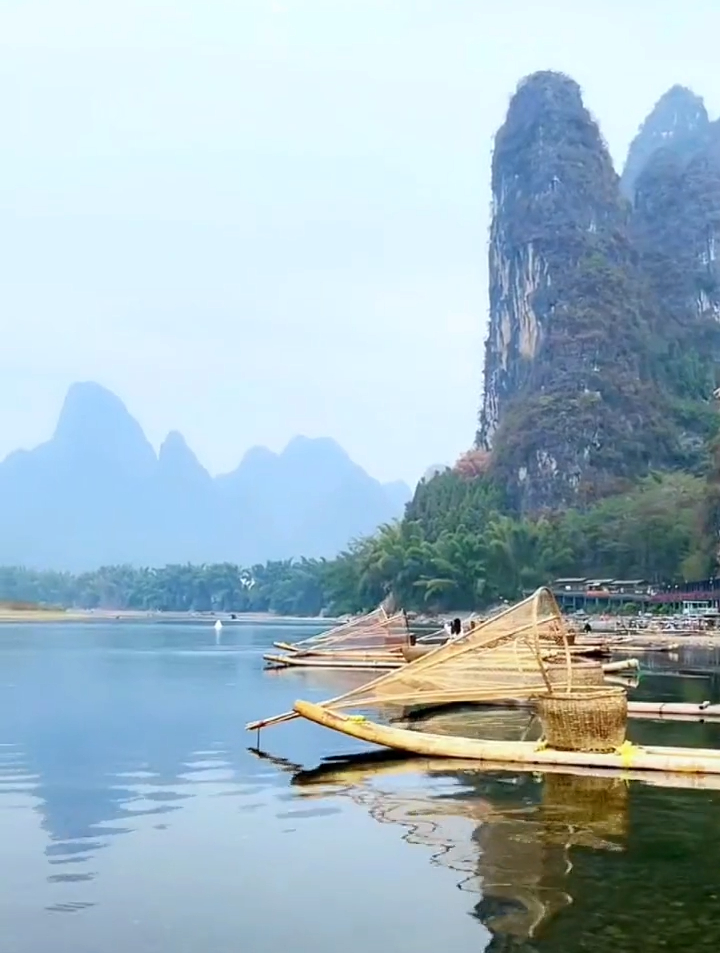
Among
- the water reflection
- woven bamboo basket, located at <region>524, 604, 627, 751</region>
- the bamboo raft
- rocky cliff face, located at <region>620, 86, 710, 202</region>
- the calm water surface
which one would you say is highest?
rocky cliff face, located at <region>620, 86, 710, 202</region>

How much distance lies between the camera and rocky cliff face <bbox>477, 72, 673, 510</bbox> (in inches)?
3647

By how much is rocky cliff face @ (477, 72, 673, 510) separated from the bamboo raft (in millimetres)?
77201

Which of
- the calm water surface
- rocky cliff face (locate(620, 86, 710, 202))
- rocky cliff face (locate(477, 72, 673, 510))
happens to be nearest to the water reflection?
the calm water surface

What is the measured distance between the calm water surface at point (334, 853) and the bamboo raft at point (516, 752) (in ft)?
0.92

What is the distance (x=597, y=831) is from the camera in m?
10.1

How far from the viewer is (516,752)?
43.8ft

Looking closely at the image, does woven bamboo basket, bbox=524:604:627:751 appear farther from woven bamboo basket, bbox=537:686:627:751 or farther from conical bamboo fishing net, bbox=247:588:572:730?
conical bamboo fishing net, bbox=247:588:572:730

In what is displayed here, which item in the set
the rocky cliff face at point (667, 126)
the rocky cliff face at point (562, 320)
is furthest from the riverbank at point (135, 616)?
the rocky cliff face at point (667, 126)

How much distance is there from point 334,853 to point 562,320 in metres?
93.6

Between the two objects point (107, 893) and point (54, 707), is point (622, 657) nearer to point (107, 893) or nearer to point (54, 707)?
point (54, 707)

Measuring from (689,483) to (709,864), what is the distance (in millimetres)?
72538

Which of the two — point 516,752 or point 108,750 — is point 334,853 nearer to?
point 516,752

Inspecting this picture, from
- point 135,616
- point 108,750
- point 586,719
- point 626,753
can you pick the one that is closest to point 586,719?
point 586,719

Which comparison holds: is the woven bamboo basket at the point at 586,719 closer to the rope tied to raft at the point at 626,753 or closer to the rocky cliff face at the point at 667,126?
the rope tied to raft at the point at 626,753
